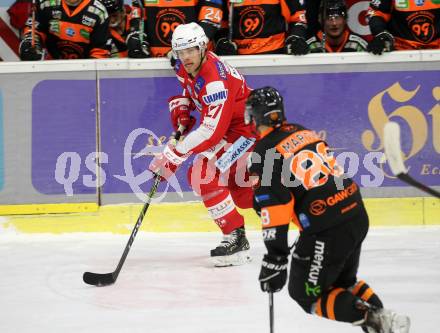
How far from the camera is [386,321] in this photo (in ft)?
11.4

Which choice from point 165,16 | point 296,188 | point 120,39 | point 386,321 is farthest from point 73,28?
point 386,321

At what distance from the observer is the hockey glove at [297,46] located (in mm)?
6289

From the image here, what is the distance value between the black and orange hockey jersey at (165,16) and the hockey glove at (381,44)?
3.62 ft

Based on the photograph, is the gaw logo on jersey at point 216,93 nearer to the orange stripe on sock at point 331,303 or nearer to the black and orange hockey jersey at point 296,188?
the black and orange hockey jersey at point 296,188

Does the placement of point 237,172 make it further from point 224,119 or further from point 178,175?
point 178,175

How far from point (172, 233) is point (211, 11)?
1.61m

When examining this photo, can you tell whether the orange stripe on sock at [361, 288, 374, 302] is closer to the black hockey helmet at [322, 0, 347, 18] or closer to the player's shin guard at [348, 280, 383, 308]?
the player's shin guard at [348, 280, 383, 308]

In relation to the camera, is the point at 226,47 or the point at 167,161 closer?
the point at 167,161

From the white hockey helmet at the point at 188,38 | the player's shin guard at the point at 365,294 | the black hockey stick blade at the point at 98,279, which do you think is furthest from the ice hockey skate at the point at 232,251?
the player's shin guard at the point at 365,294

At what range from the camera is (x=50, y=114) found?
251 inches

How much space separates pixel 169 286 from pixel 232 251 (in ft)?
2.07

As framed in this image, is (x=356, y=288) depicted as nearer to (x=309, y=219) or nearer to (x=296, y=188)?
(x=309, y=219)

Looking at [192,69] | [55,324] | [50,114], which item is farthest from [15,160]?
[55,324]

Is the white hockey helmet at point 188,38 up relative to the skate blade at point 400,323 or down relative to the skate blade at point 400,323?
up
